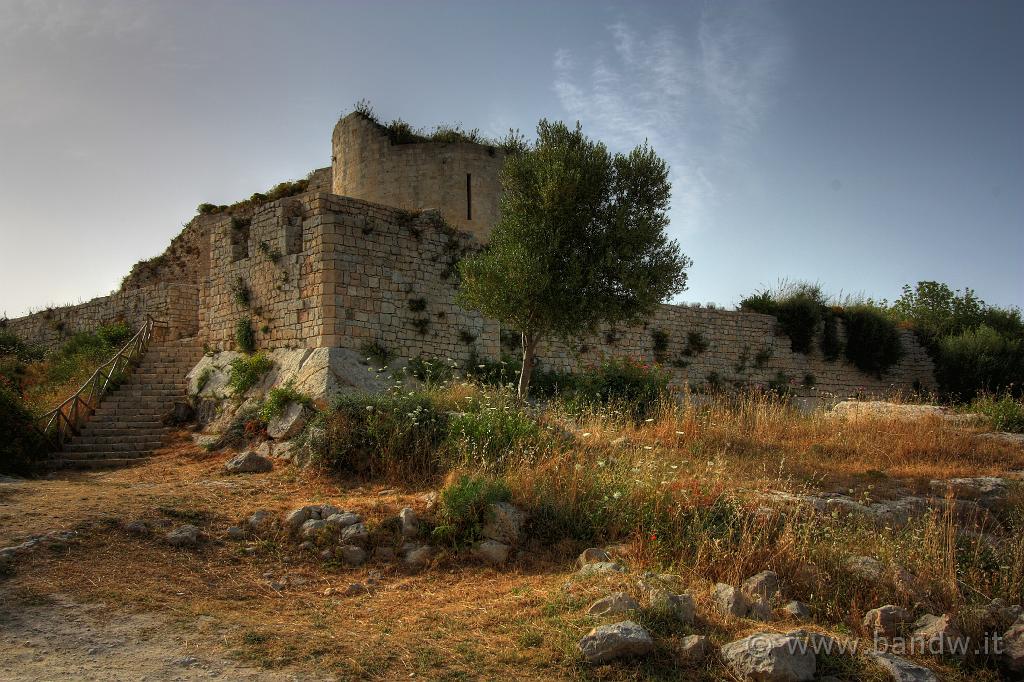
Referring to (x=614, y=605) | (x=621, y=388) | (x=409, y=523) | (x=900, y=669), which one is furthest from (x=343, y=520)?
(x=621, y=388)

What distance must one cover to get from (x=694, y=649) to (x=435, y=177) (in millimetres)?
15421

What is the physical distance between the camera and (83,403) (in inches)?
538

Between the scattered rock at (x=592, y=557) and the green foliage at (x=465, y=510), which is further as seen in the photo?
the green foliage at (x=465, y=510)

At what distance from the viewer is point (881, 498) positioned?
803 centimetres

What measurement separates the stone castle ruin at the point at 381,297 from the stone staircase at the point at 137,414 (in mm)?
812

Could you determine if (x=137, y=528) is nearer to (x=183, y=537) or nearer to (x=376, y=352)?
(x=183, y=537)

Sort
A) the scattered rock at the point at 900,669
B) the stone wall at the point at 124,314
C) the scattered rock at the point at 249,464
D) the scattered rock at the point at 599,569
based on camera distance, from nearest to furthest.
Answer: the scattered rock at the point at 900,669 < the scattered rock at the point at 599,569 < the scattered rock at the point at 249,464 < the stone wall at the point at 124,314

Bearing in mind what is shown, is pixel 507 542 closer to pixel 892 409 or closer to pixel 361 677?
pixel 361 677

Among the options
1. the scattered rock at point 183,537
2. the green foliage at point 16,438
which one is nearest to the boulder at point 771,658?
the scattered rock at point 183,537

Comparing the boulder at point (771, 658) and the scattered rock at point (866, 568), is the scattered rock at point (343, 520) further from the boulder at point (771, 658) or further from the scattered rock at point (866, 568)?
the scattered rock at point (866, 568)

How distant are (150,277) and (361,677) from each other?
77.9ft

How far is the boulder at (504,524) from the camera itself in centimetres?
690

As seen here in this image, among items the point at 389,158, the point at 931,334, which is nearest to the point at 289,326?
the point at 389,158

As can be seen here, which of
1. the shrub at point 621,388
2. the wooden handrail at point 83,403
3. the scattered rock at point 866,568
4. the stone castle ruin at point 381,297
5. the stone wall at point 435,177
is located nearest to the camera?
the scattered rock at point 866,568
